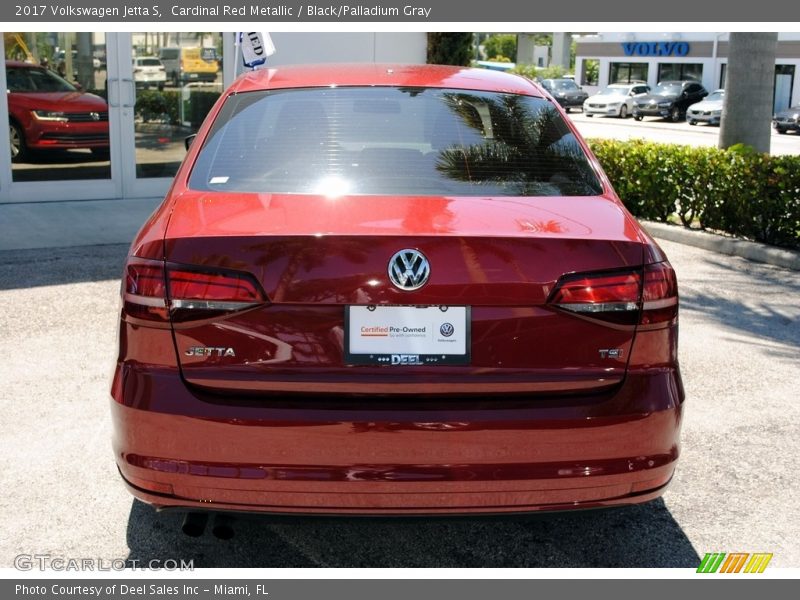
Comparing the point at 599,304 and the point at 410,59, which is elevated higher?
the point at 410,59

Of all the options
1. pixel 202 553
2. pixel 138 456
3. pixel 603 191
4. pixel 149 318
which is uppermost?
pixel 603 191

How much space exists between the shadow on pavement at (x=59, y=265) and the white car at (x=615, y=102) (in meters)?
38.4

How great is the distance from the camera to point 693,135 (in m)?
34.3

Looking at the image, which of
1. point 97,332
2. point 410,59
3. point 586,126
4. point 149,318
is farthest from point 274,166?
point 586,126

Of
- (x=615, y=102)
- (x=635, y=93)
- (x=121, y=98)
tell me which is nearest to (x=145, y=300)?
(x=121, y=98)

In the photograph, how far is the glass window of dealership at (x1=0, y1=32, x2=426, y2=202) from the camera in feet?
38.6

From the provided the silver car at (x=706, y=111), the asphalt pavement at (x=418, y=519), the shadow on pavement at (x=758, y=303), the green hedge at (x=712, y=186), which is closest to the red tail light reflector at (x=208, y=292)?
the asphalt pavement at (x=418, y=519)

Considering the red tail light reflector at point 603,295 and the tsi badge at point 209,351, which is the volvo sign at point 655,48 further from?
the tsi badge at point 209,351

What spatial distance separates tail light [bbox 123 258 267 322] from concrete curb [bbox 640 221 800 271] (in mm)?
7097

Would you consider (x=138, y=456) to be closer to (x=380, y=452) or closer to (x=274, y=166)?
(x=380, y=452)

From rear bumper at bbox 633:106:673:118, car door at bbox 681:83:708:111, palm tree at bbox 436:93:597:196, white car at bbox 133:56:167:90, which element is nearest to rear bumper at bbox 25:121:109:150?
white car at bbox 133:56:167:90

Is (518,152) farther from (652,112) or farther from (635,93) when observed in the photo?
(635,93)

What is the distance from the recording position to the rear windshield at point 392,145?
11.2 feet

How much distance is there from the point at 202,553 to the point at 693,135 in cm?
3328
